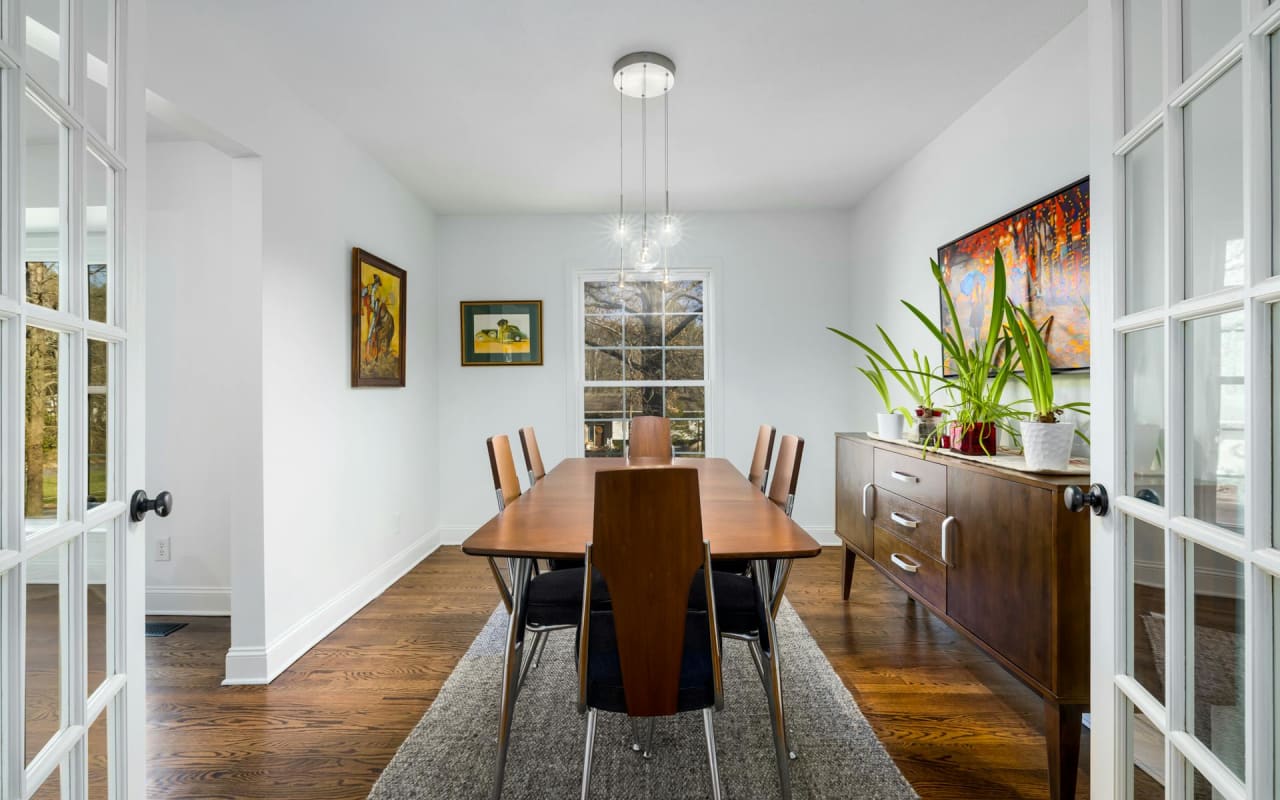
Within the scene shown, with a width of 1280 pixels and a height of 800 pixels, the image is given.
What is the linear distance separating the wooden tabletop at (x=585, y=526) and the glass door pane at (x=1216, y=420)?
0.71 metres

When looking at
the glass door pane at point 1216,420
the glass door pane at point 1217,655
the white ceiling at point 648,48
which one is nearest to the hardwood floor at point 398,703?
the glass door pane at point 1217,655

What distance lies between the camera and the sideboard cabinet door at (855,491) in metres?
2.89

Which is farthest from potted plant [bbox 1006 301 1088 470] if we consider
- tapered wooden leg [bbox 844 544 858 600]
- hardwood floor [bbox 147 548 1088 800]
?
tapered wooden leg [bbox 844 544 858 600]

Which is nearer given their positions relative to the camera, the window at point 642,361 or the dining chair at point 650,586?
the dining chair at point 650,586

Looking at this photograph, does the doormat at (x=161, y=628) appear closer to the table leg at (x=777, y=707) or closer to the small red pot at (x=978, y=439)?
the table leg at (x=777, y=707)

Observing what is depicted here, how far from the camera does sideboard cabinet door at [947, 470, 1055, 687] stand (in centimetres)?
164

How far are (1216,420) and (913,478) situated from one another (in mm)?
1607

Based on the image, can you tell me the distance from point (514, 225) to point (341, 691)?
334cm

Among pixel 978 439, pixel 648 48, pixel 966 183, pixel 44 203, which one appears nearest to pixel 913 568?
pixel 978 439

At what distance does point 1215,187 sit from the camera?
0.87 m

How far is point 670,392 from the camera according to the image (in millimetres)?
4688

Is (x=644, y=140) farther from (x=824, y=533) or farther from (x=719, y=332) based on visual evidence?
(x=824, y=533)

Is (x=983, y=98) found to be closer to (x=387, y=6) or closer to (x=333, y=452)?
(x=387, y=6)

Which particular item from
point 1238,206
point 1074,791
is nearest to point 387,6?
point 1238,206
